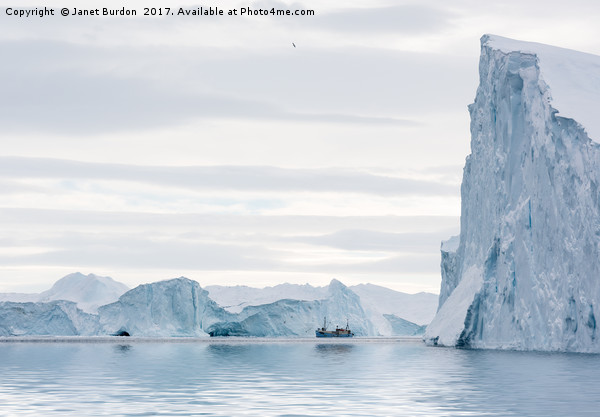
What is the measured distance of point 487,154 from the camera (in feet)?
201

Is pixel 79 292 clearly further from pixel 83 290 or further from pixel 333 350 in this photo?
pixel 333 350

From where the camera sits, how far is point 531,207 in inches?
2082

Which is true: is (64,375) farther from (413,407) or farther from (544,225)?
(544,225)

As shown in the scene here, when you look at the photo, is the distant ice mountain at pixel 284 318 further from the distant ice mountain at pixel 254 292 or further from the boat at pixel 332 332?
the distant ice mountain at pixel 254 292

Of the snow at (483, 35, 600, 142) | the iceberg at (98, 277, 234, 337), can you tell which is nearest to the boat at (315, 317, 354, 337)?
the iceberg at (98, 277, 234, 337)

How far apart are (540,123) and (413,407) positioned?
109 feet

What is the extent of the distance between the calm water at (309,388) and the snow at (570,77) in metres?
13.3

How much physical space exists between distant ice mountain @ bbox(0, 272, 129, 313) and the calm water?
307ft

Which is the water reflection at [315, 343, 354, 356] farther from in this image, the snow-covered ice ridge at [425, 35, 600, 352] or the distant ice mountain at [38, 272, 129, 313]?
the distant ice mountain at [38, 272, 129, 313]

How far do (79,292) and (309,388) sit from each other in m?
115

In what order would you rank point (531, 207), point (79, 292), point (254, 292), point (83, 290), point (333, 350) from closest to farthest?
point (531, 207)
point (333, 350)
point (254, 292)
point (79, 292)
point (83, 290)

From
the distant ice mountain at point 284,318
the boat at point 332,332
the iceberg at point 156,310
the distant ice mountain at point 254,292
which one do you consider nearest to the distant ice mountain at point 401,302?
the distant ice mountain at point 254,292

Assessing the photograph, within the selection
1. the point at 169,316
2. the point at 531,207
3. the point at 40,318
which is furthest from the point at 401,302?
the point at 531,207

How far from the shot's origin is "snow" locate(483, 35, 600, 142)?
4978 cm
